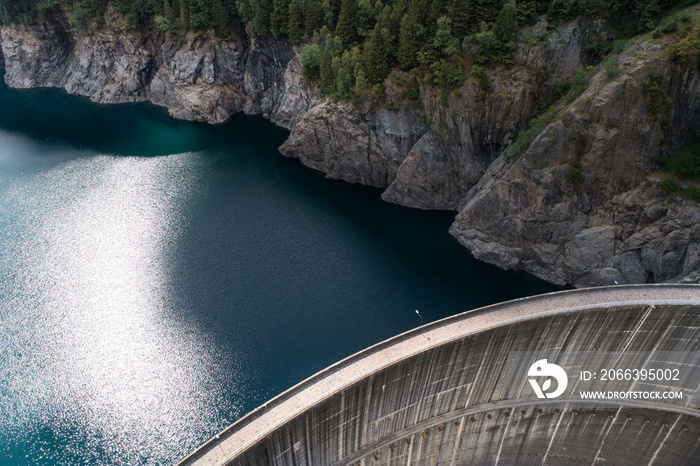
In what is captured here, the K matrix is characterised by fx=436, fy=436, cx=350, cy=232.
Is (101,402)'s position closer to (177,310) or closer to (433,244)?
(177,310)

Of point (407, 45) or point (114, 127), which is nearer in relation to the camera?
point (407, 45)

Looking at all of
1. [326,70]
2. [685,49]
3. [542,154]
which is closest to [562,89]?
[542,154]

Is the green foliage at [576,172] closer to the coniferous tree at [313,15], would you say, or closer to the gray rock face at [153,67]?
the coniferous tree at [313,15]

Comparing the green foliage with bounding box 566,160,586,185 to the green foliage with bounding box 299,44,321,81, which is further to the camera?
the green foliage with bounding box 299,44,321,81

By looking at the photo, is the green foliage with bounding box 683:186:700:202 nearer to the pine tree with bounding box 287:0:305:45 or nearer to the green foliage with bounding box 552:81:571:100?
the green foliage with bounding box 552:81:571:100

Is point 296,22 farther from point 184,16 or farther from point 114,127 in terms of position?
point 114,127

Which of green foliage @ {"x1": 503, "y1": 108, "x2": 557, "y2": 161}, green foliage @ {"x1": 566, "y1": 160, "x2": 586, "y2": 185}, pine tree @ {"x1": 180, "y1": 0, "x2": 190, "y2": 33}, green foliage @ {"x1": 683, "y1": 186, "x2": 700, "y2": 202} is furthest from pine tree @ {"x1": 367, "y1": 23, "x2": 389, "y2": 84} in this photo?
pine tree @ {"x1": 180, "y1": 0, "x2": 190, "y2": 33}
